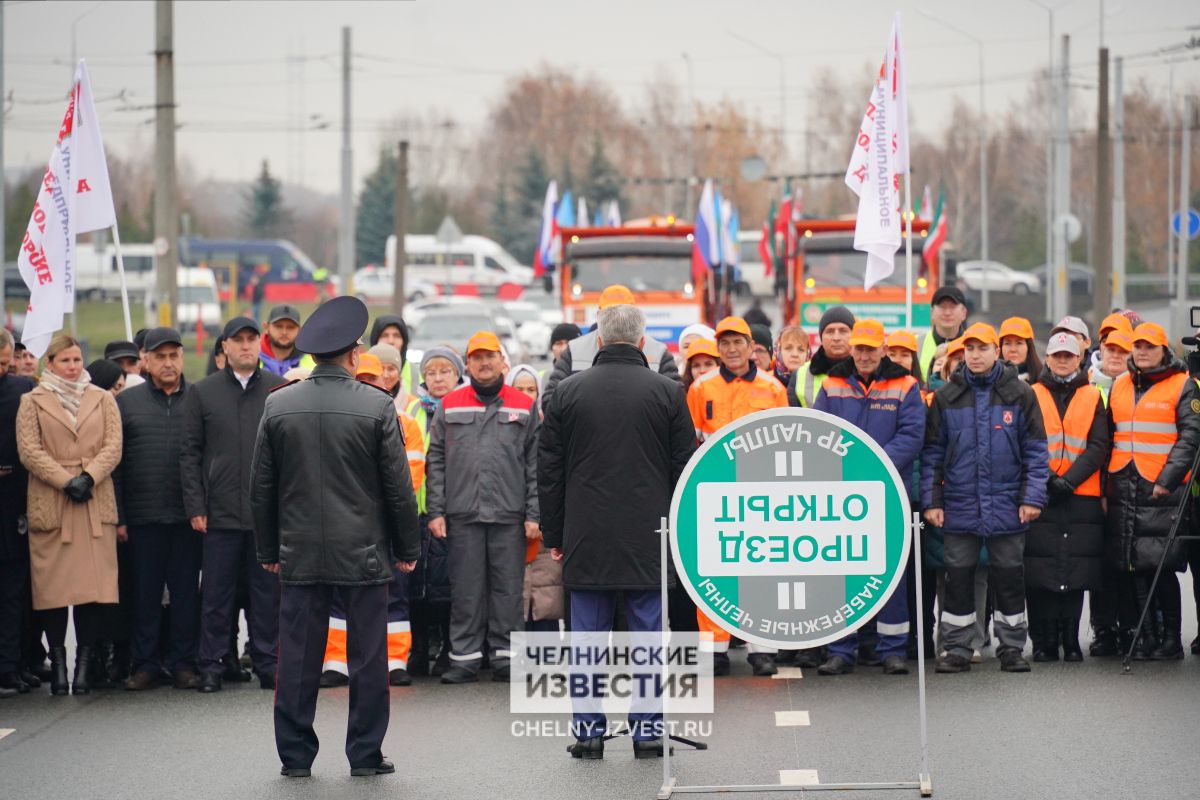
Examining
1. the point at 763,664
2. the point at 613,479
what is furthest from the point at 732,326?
the point at 613,479

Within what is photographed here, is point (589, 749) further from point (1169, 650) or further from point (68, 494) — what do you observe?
point (1169, 650)

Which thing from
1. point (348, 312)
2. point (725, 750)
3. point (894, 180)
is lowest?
point (725, 750)

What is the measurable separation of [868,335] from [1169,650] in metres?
2.63

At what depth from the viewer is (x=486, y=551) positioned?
10570mm

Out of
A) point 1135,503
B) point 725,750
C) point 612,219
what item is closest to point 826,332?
point 1135,503

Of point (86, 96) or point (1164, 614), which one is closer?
point (1164, 614)

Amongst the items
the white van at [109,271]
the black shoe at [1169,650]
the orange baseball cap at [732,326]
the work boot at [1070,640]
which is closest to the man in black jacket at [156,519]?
the orange baseball cap at [732,326]

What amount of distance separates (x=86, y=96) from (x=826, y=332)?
5.91 meters

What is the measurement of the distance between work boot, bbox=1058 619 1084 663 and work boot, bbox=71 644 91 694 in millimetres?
5833

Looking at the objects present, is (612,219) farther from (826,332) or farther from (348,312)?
(348,312)

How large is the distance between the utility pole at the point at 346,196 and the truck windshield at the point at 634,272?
993 cm

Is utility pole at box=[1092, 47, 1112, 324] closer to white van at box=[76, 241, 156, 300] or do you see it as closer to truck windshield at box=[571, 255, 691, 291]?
truck windshield at box=[571, 255, 691, 291]

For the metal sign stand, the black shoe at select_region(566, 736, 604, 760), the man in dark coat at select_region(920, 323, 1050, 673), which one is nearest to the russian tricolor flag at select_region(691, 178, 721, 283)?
the man in dark coat at select_region(920, 323, 1050, 673)

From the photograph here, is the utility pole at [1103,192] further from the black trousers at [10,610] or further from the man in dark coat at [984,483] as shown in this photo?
the black trousers at [10,610]
